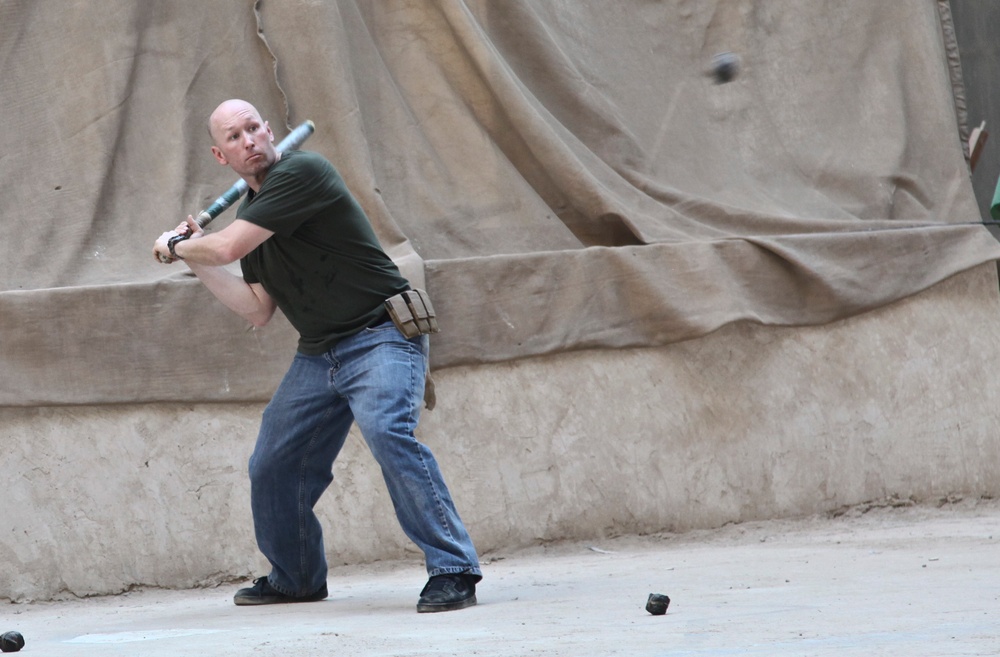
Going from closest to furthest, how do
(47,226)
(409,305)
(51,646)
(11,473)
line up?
(51,646)
(409,305)
(11,473)
(47,226)

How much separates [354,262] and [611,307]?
5.21ft

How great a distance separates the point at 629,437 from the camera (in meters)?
5.02

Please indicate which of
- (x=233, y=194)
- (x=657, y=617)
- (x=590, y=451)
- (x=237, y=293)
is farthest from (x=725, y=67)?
(x=657, y=617)

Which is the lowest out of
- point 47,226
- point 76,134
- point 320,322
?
point 320,322

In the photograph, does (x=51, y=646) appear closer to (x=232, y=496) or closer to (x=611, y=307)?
(x=232, y=496)

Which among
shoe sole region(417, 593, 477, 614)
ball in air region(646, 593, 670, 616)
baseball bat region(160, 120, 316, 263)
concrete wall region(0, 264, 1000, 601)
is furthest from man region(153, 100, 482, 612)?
concrete wall region(0, 264, 1000, 601)

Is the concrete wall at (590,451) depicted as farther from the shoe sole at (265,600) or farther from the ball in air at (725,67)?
the ball in air at (725,67)

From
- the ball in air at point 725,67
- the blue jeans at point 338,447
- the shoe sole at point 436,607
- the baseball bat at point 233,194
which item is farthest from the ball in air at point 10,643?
the ball in air at point 725,67

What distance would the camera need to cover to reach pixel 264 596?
153 inches

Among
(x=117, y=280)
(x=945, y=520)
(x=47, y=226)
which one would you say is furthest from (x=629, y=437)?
(x=47, y=226)

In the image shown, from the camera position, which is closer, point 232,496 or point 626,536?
point 232,496

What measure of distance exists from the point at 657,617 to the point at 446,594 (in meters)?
0.62

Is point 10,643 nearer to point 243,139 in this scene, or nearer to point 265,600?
point 265,600

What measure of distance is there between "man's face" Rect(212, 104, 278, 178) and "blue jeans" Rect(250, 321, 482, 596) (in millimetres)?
548
